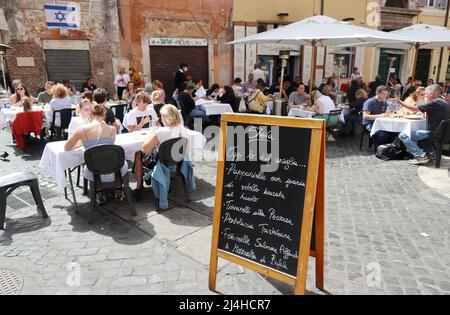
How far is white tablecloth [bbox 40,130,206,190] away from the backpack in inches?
145

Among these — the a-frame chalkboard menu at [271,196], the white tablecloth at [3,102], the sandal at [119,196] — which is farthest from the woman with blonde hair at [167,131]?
the white tablecloth at [3,102]

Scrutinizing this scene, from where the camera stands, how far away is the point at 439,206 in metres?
4.50

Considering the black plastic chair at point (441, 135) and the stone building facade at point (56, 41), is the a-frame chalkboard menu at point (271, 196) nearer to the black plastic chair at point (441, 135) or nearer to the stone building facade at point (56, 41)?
the black plastic chair at point (441, 135)

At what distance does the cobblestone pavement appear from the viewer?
2943 millimetres

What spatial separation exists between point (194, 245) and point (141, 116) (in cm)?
339

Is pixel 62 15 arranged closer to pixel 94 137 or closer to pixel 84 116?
pixel 84 116

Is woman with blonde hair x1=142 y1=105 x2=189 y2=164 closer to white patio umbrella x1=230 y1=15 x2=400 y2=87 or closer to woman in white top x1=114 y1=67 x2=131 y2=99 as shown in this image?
white patio umbrella x1=230 y1=15 x2=400 y2=87

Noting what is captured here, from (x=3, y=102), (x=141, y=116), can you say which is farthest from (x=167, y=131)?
(x=3, y=102)

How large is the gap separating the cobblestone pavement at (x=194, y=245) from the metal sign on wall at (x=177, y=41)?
9.46 metres

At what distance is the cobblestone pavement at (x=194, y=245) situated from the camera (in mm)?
2943

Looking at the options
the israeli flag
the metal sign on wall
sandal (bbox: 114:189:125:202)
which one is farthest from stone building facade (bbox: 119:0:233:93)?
sandal (bbox: 114:189:125:202)

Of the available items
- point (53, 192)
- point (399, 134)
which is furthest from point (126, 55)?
point (399, 134)

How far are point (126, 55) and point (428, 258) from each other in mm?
12155

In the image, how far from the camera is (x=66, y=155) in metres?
4.30
